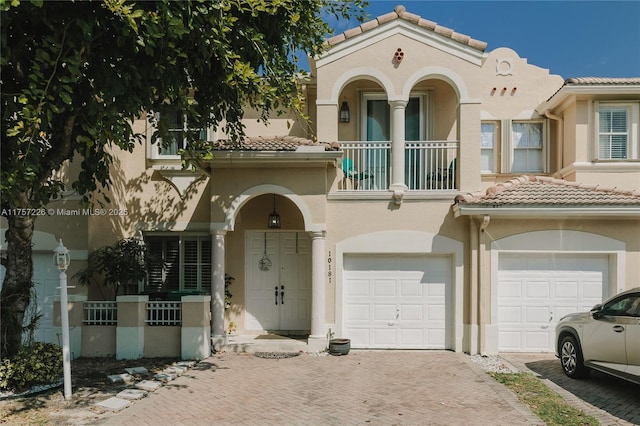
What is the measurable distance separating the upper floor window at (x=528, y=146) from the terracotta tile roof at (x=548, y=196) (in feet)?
8.38

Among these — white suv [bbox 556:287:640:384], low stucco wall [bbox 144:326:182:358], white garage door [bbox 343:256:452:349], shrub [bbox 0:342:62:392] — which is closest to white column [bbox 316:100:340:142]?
white garage door [bbox 343:256:452:349]

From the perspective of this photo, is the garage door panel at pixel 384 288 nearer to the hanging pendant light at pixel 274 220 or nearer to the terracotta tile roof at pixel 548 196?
the terracotta tile roof at pixel 548 196

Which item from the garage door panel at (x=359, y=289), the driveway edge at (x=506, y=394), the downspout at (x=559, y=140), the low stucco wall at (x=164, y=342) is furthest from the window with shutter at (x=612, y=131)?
the low stucco wall at (x=164, y=342)

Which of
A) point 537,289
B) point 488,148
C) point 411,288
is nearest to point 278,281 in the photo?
point 411,288

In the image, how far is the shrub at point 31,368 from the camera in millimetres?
6992

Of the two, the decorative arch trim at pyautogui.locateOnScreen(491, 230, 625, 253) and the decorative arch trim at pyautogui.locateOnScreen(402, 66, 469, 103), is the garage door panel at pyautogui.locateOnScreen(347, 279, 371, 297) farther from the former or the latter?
the decorative arch trim at pyautogui.locateOnScreen(402, 66, 469, 103)

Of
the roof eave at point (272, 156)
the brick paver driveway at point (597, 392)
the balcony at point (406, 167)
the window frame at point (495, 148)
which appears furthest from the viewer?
the window frame at point (495, 148)

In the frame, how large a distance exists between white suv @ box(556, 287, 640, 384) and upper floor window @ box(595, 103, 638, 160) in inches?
231

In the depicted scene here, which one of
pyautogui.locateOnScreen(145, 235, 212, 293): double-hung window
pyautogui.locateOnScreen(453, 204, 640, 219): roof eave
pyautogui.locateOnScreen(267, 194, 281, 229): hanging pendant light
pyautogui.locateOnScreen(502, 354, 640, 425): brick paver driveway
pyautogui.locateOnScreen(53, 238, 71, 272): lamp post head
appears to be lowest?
pyautogui.locateOnScreen(502, 354, 640, 425): brick paver driveway

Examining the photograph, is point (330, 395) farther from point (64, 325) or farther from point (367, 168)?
point (367, 168)

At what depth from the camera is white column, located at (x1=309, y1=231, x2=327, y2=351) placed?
402 inches

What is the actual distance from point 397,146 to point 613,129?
6.47 metres

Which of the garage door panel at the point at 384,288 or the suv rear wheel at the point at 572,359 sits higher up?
the garage door panel at the point at 384,288

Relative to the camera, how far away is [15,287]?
7.44 meters
